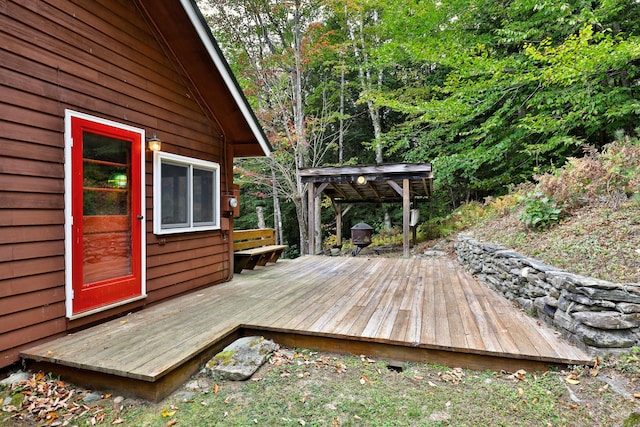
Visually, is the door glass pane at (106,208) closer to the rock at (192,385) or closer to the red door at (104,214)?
the red door at (104,214)

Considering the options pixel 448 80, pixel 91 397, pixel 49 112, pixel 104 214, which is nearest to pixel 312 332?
pixel 91 397

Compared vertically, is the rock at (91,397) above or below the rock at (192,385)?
below

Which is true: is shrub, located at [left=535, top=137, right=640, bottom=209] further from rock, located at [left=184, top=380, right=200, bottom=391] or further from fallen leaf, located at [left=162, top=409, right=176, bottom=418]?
fallen leaf, located at [left=162, top=409, right=176, bottom=418]

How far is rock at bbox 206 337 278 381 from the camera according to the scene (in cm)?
250

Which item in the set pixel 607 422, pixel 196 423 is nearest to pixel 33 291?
→ pixel 196 423

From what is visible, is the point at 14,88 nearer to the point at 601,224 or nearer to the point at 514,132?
the point at 601,224

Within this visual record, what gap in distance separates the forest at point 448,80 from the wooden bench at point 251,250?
353 centimetres

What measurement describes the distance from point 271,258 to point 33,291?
447 cm

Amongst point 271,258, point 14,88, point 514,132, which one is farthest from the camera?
point 514,132

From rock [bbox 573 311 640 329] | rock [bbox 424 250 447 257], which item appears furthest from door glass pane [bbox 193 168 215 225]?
rock [bbox 424 250 447 257]

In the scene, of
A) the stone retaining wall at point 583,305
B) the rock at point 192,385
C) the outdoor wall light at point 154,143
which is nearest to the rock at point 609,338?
the stone retaining wall at point 583,305

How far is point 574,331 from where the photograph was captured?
2596 mm

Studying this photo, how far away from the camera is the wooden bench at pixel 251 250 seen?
5.84 metres

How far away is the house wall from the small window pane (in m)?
0.27
